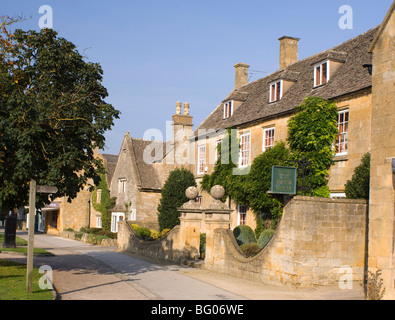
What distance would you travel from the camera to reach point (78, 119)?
14.2 metres

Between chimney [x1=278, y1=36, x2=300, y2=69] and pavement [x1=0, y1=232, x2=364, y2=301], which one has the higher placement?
chimney [x1=278, y1=36, x2=300, y2=69]

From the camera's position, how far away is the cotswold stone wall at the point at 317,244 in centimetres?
1354

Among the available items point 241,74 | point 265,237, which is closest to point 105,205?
point 241,74

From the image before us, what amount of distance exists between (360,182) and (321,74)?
7.37 meters

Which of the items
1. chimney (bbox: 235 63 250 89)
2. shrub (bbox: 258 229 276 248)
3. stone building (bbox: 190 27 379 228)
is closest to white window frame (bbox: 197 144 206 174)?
stone building (bbox: 190 27 379 228)

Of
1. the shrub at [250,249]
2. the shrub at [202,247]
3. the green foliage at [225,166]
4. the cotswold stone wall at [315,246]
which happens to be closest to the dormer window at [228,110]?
the green foliage at [225,166]

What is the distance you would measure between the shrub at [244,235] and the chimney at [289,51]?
11264mm

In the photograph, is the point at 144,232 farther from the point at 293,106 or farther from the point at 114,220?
the point at 293,106

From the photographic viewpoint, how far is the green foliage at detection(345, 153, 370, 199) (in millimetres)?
16641

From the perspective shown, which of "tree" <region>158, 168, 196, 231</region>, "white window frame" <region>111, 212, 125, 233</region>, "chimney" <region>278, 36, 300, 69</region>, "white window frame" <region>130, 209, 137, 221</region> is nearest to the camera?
"chimney" <region>278, 36, 300, 69</region>

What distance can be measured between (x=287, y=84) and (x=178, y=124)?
14393mm

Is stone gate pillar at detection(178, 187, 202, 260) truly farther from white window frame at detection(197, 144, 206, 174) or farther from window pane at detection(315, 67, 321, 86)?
white window frame at detection(197, 144, 206, 174)

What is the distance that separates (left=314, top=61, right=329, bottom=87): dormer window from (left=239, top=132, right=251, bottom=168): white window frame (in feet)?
16.9

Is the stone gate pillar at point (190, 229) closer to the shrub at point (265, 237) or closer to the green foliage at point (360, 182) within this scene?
the shrub at point (265, 237)
